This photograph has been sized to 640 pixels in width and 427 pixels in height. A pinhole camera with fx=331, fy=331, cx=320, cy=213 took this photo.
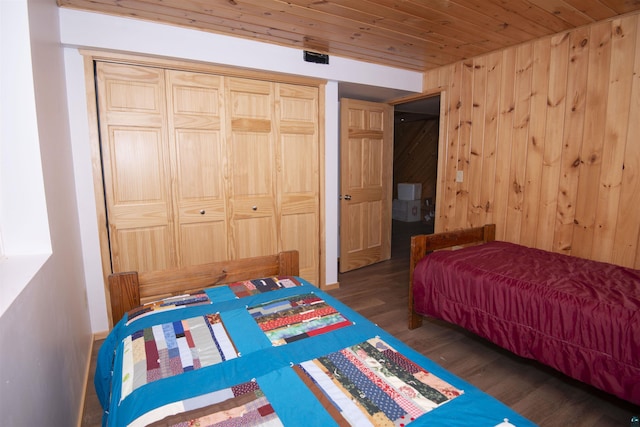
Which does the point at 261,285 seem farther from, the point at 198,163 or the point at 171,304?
the point at 198,163

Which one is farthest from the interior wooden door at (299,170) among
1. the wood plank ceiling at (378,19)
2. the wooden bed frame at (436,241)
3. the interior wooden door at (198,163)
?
the wooden bed frame at (436,241)

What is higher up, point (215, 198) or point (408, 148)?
point (408, 148)

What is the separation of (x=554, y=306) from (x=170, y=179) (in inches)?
110

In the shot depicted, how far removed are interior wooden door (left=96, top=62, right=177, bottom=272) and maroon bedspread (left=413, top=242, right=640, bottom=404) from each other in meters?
2.15

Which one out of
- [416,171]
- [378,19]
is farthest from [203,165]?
[416,171]

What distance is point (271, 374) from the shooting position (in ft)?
3.62

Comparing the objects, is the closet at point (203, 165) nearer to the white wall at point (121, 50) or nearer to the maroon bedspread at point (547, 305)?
the white wall at point (121, 50)

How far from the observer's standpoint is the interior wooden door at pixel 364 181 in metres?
4.01

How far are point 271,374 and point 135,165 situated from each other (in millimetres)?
2175

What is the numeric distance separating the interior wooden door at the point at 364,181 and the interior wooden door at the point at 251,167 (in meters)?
1.12

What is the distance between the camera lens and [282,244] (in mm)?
3307

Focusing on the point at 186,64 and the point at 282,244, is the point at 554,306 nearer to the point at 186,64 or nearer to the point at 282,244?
the point at 282,244

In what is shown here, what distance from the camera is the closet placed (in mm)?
2549

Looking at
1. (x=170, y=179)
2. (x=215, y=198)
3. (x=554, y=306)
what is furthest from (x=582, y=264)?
(x=170, y=179)
